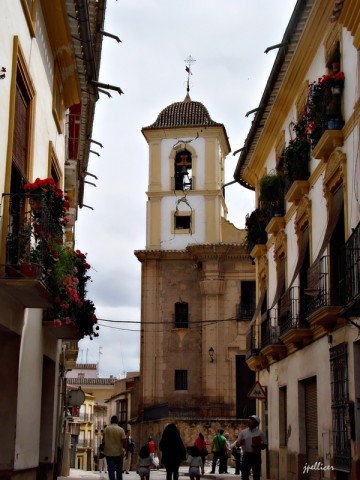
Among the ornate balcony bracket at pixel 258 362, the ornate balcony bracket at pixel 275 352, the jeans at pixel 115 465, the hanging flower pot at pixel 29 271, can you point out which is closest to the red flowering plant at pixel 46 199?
the hanging flower pot at pixel 29 271

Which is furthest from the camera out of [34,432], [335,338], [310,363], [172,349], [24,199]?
[172,349]

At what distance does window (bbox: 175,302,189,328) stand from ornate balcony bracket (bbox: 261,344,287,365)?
60.5 feet

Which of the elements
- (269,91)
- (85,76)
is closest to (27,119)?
(85,76)

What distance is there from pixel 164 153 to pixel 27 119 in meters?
29.8

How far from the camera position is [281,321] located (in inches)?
818

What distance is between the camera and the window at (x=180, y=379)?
40344 mm

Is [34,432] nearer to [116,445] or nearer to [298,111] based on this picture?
[116,445]

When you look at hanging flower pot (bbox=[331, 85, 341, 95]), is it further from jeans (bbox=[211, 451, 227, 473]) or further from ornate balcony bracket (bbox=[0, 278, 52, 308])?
jeans (bbox=[211, 451, 227, 473])

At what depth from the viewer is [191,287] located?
4131 centimetres

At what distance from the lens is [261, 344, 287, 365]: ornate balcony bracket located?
20719 millimetres

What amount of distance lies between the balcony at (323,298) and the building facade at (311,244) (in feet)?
0.08

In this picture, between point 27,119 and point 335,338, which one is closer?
point 27,119

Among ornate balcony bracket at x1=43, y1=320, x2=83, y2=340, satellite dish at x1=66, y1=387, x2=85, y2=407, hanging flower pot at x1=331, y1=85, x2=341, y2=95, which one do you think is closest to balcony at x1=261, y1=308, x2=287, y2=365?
satellite dish at x1=66, y1=387, x2=85, y2=407

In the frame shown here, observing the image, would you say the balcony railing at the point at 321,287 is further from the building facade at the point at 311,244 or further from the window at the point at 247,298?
the window at the point at 247,298
